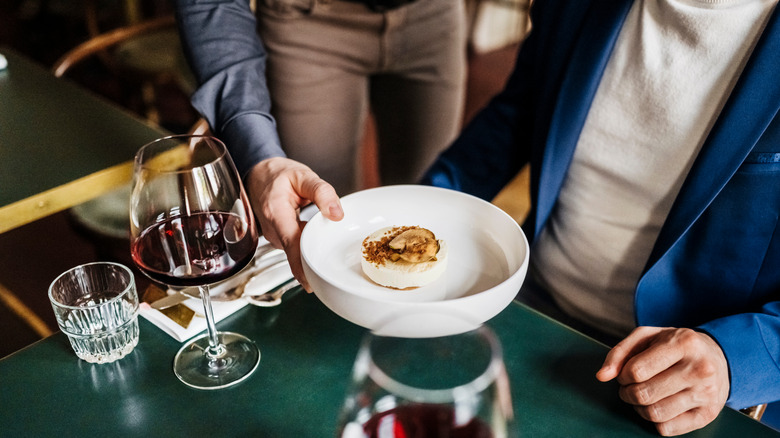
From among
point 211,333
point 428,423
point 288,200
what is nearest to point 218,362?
point 211,333

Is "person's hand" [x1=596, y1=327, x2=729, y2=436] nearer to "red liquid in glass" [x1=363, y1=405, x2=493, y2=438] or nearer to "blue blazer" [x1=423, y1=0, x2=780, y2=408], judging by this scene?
"blue blazer" [x1=423, y1=0, x2=780, y2=408]

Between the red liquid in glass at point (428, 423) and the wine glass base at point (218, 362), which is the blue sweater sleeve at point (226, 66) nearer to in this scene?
the wine glass base at point (218, 362)

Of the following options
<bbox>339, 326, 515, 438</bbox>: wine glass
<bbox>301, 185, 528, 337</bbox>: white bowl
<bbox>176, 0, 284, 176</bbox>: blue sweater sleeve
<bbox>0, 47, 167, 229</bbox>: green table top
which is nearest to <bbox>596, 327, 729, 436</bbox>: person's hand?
<bbox>301, 185, 528, 337</bbox>: white bowl

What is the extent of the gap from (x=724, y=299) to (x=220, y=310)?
0.78m

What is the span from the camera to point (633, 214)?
118 centimetres

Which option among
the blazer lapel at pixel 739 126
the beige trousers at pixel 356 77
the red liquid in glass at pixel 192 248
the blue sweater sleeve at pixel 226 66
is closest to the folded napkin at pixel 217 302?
the red liquid in glass at pixel 192 248

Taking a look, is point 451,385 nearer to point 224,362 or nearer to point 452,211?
point 224,362

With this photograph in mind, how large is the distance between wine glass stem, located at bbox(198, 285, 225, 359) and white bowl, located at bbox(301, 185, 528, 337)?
0.41ft

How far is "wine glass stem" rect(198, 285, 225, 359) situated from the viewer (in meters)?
0.79

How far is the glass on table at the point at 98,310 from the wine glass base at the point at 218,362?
0.24 feet

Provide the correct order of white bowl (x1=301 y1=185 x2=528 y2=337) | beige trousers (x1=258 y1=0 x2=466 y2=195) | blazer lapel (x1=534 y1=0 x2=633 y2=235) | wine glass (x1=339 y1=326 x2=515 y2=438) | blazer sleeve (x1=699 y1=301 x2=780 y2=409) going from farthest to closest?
1. beige trousers (x1=258 y1=0 x2=466 y2=195)
2. blazer lapel (x1=534 y1=0 x2=633 y2=235)
3. blazer sleeve (x1=699 y1=301 x2=780 y2=409)
4. white bowl (x1=301 y1=185 x2=528 y2=337)
5. wine glass (x1=339 y1=326 x2=515 y2=438)

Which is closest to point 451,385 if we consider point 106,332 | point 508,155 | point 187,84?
point 106,332

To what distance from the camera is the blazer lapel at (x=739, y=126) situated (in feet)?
3.04

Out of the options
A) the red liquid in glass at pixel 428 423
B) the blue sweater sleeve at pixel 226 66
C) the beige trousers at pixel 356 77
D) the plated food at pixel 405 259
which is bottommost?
the beige trousers at pixel 356 77
